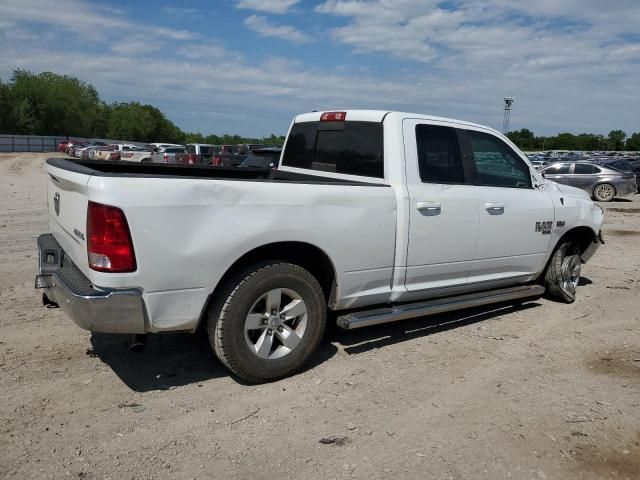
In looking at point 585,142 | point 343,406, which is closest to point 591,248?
point 343,406

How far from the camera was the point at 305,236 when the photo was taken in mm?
4020

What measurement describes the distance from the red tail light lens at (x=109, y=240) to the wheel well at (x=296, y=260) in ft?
2.08

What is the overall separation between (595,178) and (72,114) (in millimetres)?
83414

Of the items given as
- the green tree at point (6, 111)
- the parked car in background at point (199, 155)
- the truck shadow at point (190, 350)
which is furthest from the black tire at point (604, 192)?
the green tree at point (6, 111)

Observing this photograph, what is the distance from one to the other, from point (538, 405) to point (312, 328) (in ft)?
5.46

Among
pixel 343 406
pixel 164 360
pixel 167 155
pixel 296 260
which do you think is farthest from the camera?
pixel 167 155

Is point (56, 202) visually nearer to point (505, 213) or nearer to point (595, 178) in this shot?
point (505, 213)

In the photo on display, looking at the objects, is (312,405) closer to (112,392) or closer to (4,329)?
(112,392)

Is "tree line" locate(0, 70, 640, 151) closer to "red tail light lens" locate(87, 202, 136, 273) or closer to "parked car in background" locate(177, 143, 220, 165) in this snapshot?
"parked car in background" locate(177, 143, 220, 165)

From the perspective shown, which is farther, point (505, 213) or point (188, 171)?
point (188, 171)

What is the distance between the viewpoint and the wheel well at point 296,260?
3857 millimetres

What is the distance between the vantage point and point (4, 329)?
4.92m

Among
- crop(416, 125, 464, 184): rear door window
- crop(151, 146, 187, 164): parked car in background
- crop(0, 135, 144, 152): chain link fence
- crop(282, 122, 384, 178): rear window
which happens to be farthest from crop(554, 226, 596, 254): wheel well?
crop(0, 135, 144, 152): chain link fence

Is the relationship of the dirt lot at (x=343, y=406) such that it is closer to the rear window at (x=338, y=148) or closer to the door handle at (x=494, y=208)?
the door handle at (x=494, y=208)
